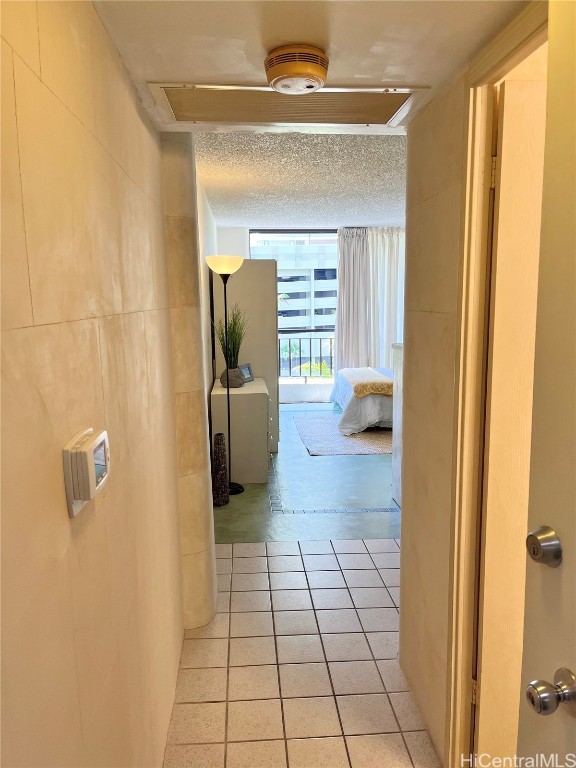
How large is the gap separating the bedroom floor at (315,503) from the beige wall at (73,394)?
184 centimetres

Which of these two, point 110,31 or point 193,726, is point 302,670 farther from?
point 110,31

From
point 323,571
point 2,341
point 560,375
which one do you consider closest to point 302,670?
point 323,571

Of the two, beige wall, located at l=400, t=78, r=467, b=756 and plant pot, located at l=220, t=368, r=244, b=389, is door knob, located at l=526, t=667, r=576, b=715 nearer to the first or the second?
→ beige wall, located at l=400, t=78, r=467, b=756

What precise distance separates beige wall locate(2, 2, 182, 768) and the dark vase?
223 centimetres

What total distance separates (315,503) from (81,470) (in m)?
3.15

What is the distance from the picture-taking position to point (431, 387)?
1.76 metres

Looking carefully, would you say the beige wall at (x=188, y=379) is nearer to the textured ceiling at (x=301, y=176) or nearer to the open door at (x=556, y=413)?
the textured ceiling at (x=301, y=176)

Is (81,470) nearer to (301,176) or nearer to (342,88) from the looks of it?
(342,88)

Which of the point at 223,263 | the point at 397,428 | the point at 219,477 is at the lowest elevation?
the point at 219,477

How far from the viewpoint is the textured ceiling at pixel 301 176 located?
10.3 ft

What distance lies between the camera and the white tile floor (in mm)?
1812

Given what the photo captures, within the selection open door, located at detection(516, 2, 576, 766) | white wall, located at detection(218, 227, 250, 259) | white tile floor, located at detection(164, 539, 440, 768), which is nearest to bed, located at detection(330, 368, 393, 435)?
white wall, located at detection(218, 227, 250, 259)

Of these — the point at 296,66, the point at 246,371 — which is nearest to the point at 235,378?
the point at 246,371

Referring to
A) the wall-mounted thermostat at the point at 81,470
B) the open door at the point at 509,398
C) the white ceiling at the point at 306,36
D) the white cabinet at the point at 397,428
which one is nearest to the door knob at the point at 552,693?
the open door at the point at 509,398
